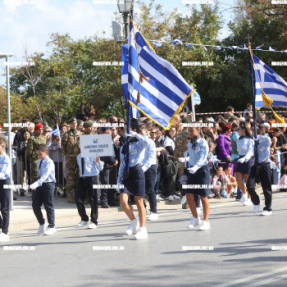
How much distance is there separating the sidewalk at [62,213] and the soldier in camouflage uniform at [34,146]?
69cm

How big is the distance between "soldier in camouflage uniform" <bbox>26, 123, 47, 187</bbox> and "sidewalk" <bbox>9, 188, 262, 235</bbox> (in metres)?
0.69

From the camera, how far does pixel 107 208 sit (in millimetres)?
13102

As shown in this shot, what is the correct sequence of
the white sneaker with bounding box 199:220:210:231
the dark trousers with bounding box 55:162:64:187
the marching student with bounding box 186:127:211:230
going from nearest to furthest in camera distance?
1. the white sneaker with bounding box 199:220:210:231
2. the marching student with bounding box 186:127:211:230
3. the dark trousers with bounding box 55:162:64:187

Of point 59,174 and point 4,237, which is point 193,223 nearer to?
point 4,237

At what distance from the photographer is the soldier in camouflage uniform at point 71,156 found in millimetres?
13594

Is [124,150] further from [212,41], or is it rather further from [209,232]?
[212,41]

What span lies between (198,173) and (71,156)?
13.0ft

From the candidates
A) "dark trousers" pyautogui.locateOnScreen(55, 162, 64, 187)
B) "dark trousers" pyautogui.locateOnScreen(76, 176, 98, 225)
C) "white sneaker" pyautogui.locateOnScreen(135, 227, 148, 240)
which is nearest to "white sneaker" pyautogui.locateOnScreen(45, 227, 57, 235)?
"dark trousers" pyautogui.locateOnScreen(76, 176, 98, 225)

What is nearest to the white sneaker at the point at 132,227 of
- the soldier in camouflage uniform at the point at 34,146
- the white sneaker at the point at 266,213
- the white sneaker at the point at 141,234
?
the white sneaker at the point at 141,234

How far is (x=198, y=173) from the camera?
1050 cm

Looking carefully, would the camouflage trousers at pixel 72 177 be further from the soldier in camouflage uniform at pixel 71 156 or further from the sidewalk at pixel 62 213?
the sidewalk at pixel 62 213

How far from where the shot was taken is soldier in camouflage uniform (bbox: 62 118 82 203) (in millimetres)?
13594

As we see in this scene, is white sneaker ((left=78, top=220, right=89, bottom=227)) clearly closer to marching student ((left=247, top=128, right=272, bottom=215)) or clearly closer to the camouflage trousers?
the camouflage trousers

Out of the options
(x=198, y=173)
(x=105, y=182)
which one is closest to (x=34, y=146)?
(x=105, y=182)
